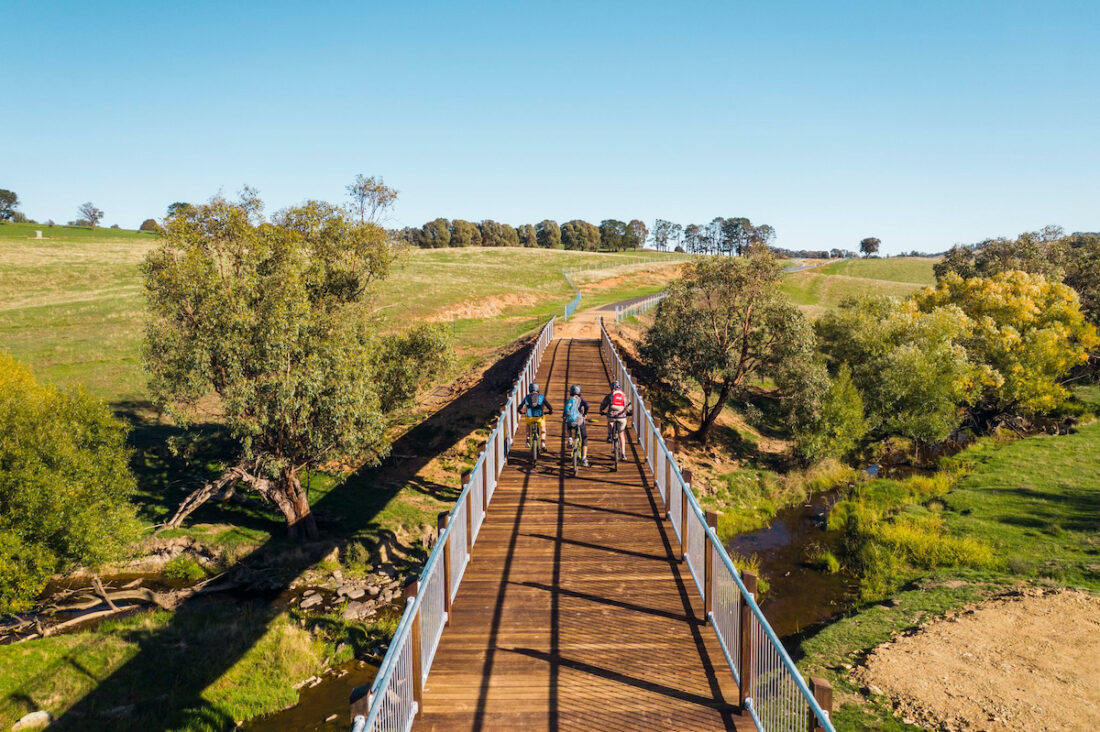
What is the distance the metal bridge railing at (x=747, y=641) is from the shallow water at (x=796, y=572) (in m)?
9.70

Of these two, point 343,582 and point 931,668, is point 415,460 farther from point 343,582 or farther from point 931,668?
point 931,668

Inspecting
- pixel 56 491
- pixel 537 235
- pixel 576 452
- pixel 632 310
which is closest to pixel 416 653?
pixel 576 452

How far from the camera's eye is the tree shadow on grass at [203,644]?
44.5ft

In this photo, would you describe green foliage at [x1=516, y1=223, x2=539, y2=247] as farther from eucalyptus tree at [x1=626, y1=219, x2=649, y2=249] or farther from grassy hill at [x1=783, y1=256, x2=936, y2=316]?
grassy hill at [x1=783, y1=256, x2=936, y2=316]

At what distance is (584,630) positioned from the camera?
7918 millimetres

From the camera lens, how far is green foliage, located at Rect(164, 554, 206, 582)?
67.4 ft

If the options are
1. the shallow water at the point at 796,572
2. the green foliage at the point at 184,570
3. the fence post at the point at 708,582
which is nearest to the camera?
the fence post at the point at 708,582

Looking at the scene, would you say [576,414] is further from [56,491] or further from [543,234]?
[543,234]

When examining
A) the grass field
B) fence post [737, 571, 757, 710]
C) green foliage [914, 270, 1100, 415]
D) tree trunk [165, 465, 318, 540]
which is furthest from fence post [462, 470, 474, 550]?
green foliage [914, 270, 1100, 415]

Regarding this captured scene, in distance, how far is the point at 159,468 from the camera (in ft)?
87.0

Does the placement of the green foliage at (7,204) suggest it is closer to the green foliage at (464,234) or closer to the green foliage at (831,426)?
Result: the green foliage at (464,234)

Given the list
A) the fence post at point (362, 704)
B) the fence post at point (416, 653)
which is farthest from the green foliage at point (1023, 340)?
the fence post at point (362, 704)

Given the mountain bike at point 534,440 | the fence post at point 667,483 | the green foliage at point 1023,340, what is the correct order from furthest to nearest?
the green foliage at point 1023,340, the mountain bike at point 534,440, the fence post at point 667,483

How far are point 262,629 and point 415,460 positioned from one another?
12316 millimetres
